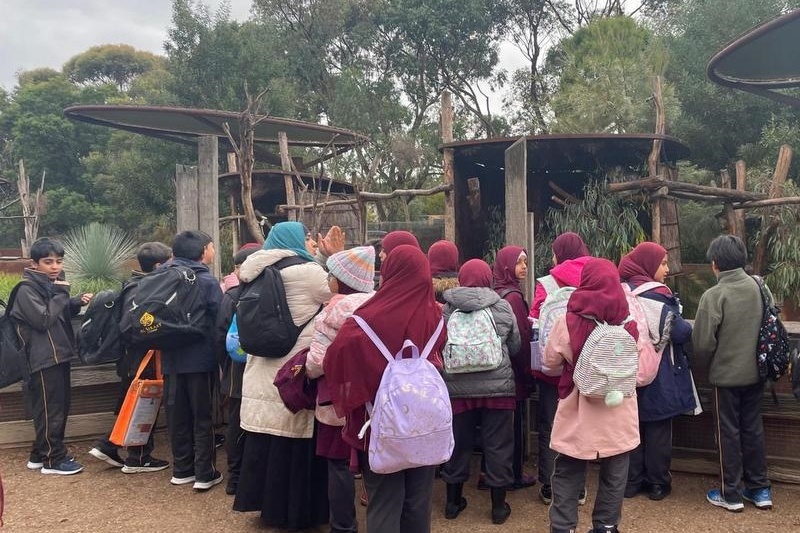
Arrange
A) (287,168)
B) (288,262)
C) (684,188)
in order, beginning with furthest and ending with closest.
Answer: (287,168) → (684,188) → (288,262)

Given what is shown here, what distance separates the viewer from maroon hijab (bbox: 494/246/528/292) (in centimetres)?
412

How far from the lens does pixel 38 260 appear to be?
436 cm

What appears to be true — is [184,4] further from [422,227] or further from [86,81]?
[86,81]

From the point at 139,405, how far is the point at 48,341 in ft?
2.50

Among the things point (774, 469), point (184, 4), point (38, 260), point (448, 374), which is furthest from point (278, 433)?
point (184, 4)

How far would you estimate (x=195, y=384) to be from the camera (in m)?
4.15

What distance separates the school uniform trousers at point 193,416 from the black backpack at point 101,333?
57 cm

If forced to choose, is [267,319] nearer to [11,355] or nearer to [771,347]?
[11,355]

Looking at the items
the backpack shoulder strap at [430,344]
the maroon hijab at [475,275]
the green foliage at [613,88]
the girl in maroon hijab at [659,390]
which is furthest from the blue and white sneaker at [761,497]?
the green foliage at [613,88]

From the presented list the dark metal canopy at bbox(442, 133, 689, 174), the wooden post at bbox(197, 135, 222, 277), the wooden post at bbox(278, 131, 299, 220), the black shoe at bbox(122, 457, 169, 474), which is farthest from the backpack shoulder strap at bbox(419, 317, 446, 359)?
the wooden post at bbox(278, 131, 299, 220)

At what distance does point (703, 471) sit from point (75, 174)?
23.5m

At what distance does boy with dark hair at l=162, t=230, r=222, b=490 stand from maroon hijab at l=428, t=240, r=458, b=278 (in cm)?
143

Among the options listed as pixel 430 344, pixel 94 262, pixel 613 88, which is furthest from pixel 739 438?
pixel 613 88

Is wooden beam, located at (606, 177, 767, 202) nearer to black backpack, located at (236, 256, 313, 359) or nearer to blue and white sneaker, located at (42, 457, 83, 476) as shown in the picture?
black backpack, located at (236, 256, 313, 359)
